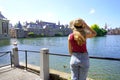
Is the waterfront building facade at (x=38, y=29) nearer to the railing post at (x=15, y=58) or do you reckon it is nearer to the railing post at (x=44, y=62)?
the railing post at (x=15, y=58)

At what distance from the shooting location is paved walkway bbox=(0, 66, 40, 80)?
231 inches

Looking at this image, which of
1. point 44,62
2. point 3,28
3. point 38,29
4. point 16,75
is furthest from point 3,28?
point 44,62

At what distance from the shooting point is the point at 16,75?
6180 millimetres

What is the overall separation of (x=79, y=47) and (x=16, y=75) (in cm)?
375

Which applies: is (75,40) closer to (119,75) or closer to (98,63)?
(119,75)

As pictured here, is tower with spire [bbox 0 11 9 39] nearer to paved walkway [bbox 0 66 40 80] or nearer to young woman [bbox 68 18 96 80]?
paved walkway [bbox 0 66 40 80]

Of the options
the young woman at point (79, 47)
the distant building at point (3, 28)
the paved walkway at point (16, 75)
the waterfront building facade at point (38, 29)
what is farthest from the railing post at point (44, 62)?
the waterfront building facade at point (38, 29)

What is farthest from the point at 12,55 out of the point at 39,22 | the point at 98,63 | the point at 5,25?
the point at 39,22

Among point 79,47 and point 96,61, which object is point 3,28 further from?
point 79,47

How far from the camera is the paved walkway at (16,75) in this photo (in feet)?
19.3

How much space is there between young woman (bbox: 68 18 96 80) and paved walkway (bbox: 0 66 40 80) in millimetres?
2834

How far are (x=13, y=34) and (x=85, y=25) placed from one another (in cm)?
12420

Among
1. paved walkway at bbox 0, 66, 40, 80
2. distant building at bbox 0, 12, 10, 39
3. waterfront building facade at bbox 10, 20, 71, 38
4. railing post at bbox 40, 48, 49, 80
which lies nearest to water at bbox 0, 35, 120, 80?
paved walkway at bbox 0, 66, 40, 80

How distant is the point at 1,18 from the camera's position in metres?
115
